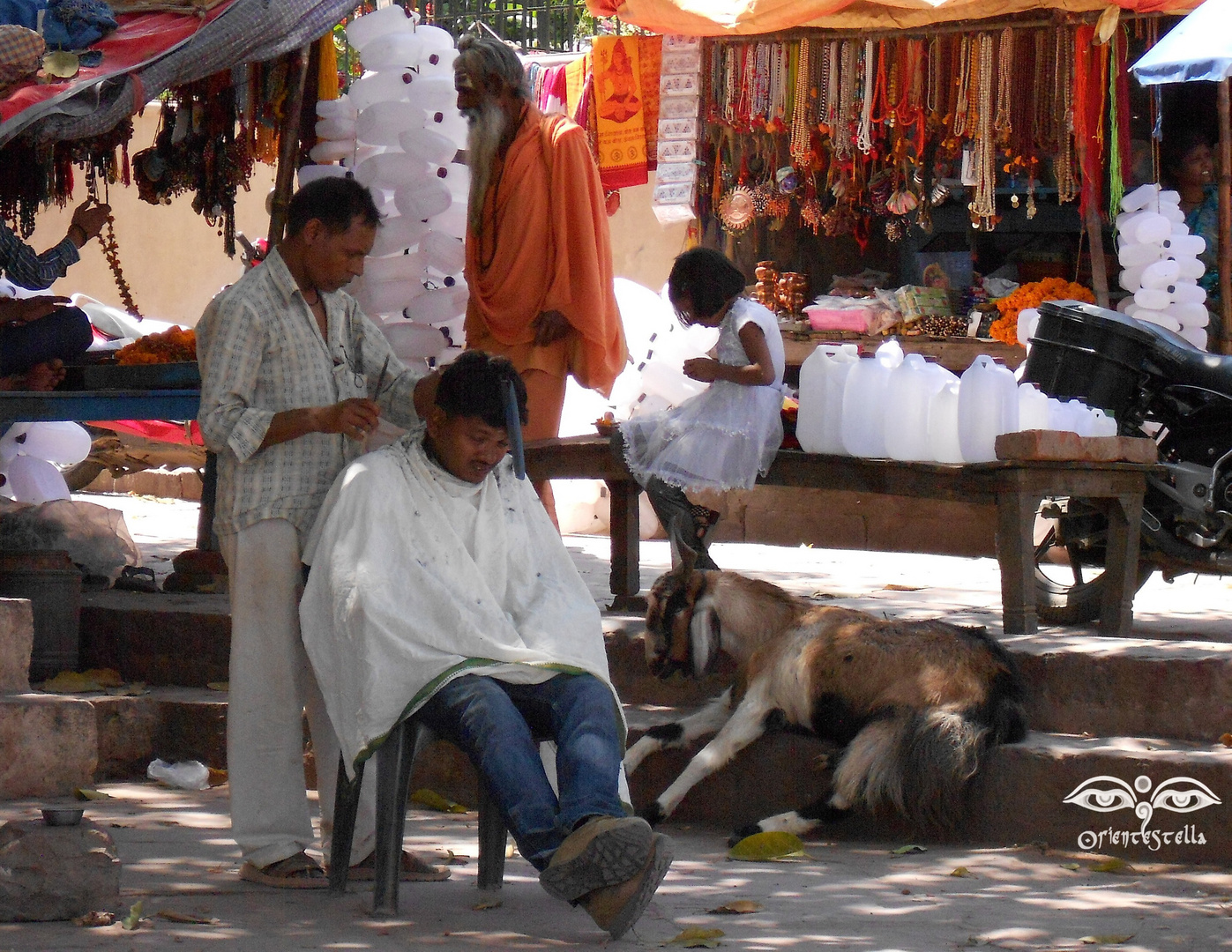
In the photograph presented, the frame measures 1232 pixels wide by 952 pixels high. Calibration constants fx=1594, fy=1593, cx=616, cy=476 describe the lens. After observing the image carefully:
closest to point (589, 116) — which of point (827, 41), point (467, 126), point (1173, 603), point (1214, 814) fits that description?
point (827, 41)

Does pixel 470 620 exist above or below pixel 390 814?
above

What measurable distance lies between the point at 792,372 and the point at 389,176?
3.72 metres

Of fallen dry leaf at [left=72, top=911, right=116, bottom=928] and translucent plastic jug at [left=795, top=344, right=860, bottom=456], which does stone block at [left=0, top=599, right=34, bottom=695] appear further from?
translucent plastic jug at [left=795, top=344, right=860, bottom=456]

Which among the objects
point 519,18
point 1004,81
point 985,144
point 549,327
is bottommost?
point 549,327

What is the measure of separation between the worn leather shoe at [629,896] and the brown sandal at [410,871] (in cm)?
72

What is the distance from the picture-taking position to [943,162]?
896 cm

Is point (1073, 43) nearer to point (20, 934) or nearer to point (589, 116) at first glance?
point (589, 116)

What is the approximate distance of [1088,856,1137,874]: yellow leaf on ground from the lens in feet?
13.1

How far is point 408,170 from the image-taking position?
6125 mm

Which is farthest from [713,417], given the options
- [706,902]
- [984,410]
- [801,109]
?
[801,109]

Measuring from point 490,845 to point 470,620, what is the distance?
1.75ft

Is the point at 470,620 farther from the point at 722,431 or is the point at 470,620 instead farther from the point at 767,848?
the point at 722,431

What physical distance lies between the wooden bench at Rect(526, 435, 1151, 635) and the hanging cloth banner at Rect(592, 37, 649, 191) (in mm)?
3588

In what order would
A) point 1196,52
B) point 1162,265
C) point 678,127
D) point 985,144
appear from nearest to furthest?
point 1196,52, point 1162,265, point 985,144, point 678,127
